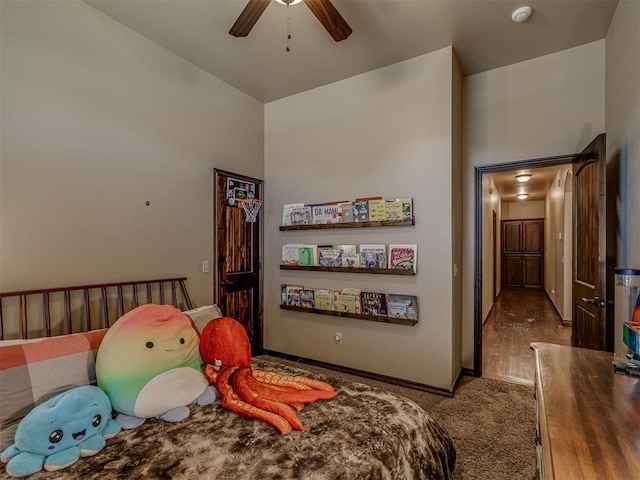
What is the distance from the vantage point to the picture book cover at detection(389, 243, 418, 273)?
287 cm

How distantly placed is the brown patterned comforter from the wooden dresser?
1.68ft

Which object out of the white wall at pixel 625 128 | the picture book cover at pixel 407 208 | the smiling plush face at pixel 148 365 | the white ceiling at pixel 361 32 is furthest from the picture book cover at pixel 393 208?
the smiling plush face at pixel 148 365

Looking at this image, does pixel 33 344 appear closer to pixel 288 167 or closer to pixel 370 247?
pixel 370 247

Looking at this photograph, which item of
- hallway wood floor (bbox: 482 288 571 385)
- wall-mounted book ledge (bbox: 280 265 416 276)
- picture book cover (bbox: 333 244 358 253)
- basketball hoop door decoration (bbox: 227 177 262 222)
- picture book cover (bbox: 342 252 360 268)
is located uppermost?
basketball hoop door decoration (bbox: 227 177 262 222)

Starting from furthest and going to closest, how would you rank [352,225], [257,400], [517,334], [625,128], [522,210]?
[522,210] → [517,334] → [352,225] → [625,128] → [257,400]

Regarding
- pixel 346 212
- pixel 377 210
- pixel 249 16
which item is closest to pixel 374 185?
pixel 377 210

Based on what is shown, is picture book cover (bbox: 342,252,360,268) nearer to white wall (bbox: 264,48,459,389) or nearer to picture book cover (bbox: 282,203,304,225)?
white wall (bbox: 264,48,459,389)

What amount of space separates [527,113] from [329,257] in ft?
7.78

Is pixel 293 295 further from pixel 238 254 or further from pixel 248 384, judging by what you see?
pixel 248 384

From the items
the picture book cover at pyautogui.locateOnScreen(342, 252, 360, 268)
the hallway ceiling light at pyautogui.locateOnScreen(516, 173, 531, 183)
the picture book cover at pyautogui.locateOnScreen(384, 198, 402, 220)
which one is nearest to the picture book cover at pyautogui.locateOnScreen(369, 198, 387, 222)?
the picture book cover at pyautogui.locateOnScreen(384, 198, 402, 220)

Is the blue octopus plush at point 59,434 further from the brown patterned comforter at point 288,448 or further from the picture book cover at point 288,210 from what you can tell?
the picture book cover at point 288,210

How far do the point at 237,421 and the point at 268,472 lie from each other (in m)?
0.37

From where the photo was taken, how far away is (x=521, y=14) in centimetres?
233

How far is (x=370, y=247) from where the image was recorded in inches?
121
